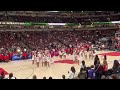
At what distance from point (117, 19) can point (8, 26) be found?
15648 millimetres

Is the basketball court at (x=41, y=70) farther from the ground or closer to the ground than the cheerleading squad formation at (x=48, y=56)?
closer to the ground

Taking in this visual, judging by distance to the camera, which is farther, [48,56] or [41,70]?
[48,56]

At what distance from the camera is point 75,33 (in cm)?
3522

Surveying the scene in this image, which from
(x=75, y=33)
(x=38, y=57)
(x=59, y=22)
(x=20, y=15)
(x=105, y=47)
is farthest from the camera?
(x=75, y=33)

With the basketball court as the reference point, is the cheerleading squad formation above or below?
above

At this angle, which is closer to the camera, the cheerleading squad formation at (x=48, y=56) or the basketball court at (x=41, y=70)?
the basketball court at (x=41, y=70)

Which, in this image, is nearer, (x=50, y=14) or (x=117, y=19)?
(x=50, y=14)

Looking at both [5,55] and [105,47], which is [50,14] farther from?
[5,55]

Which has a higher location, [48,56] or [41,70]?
[48,56]

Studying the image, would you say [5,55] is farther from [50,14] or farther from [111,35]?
[111,35]

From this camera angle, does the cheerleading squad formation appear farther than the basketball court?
Yes
